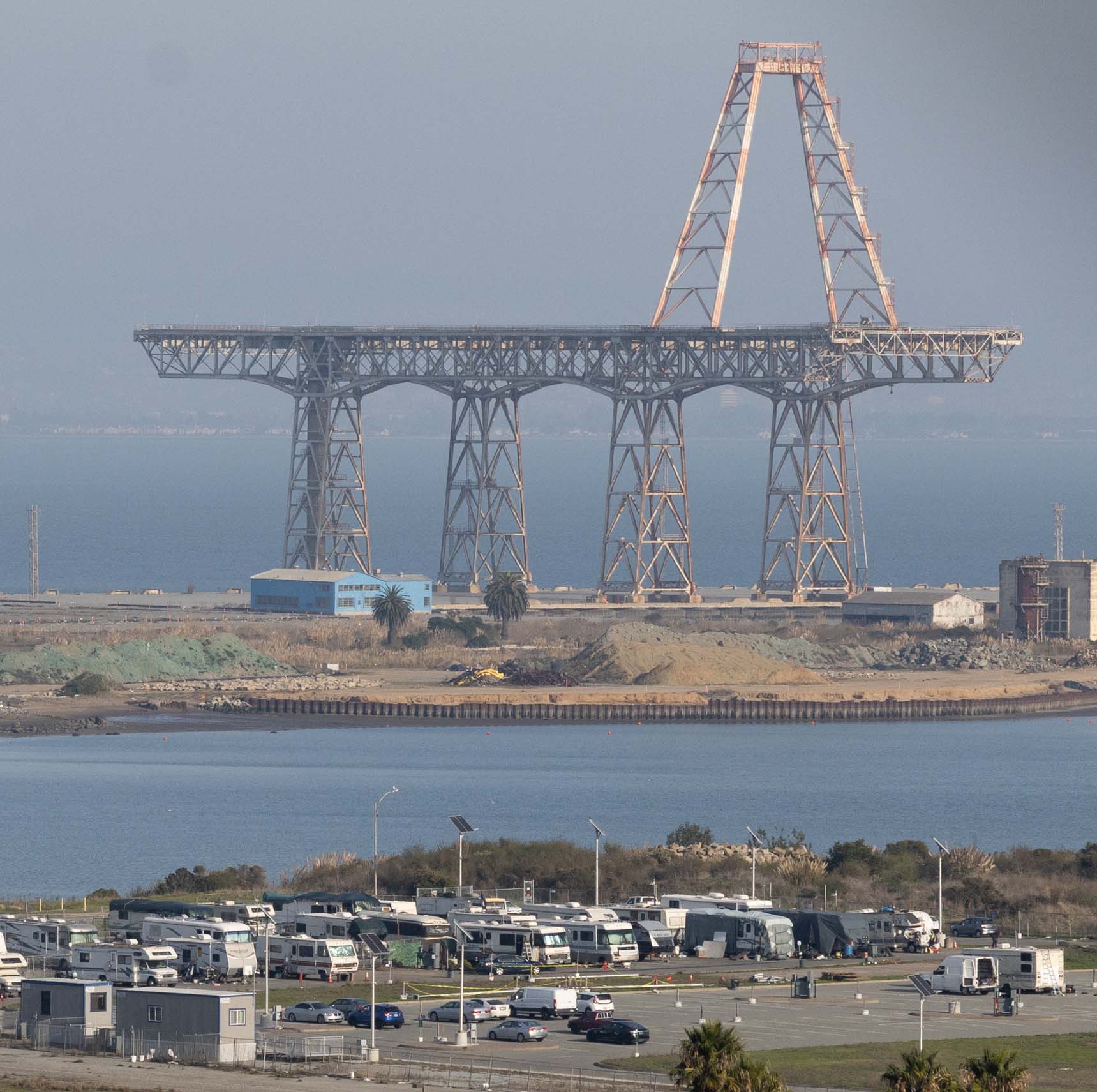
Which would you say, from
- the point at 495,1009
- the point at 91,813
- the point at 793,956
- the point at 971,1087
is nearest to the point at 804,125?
the point at 91,813

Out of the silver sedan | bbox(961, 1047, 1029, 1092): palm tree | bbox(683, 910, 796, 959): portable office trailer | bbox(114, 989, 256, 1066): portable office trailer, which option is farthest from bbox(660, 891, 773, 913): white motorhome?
bbox(961, 1047, 1029, 1092): palm tree

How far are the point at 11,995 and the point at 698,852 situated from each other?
17.9m

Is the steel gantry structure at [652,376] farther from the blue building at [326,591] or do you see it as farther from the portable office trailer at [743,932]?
the portable office trailer at [743,932]

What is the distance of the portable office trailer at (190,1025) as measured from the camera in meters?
33.4

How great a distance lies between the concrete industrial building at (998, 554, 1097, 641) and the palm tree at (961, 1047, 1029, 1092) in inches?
3195

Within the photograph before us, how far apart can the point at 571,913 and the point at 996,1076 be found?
1675 centimetres

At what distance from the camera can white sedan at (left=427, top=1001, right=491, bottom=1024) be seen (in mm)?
35500

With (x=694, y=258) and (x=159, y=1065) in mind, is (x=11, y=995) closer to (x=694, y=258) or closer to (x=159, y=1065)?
(x=159, y=1065)

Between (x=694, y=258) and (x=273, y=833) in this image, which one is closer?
(x=273, y=833)

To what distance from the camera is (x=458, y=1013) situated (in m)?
35.5

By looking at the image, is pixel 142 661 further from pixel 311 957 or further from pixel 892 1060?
pixel 892 1060

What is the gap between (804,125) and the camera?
110062 mm

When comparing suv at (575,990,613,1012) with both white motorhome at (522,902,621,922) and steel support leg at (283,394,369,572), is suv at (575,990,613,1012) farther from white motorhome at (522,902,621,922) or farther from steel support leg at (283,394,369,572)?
steel support leg at (283,394,369,572)

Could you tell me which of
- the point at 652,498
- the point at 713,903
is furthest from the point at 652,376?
the point at 713,903
